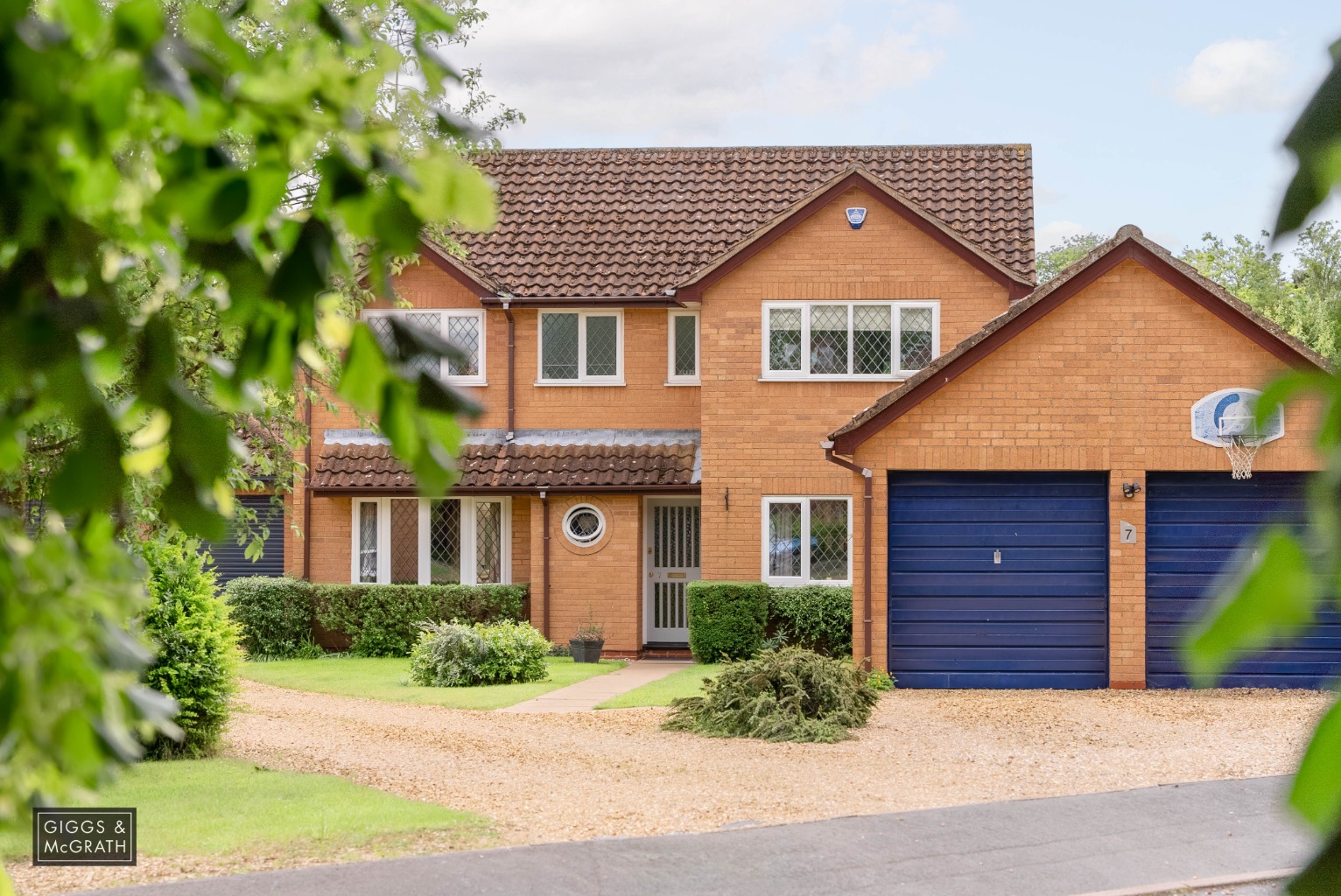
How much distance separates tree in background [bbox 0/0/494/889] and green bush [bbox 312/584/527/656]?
20.0m

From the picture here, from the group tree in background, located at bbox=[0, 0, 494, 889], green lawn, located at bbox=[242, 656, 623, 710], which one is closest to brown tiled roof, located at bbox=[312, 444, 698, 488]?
green lawn, located at bbox=[242, 656, 623, 710]

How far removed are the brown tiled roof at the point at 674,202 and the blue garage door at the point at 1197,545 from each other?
554 centimetres

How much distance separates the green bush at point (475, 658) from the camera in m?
18.4

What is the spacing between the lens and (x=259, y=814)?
31.1ft

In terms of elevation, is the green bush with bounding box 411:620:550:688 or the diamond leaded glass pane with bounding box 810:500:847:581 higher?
the diamond leaded glass pane with bounding box 810:500:847:581

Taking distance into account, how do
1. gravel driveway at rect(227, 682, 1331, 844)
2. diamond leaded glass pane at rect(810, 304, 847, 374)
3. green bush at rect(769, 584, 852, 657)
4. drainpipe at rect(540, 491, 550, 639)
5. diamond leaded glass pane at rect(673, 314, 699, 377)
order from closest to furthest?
1. gravel driveway at rect(227, 682, 1331, 844)
2. green bush at rect(769, 584, 852, 657)
3. diamond leaded glass pane at rect(810, 304, 847, 374)
4. drainpipe at rect(540, 491, 550, 639)
5. diamond leaded glass pane at rect(673, 314, 699, 377)

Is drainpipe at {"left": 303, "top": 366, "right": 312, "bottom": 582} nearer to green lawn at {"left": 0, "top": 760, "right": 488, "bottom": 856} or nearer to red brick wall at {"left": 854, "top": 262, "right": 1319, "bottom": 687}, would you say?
red brick wall at {"left": 854, "top": 262, "right": 1319, "bottom": 687}

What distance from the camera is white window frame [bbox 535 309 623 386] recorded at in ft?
74.0

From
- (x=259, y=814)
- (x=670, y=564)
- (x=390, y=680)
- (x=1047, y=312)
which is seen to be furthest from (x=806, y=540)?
(x=259, y=814)

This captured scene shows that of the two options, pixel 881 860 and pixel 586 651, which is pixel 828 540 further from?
pixel 881 860

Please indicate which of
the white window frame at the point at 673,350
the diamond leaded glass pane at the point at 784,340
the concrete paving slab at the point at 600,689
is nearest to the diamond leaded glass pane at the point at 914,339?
the diamond leaded glass pane at the point at 784,340

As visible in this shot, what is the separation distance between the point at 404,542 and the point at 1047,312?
11.4m

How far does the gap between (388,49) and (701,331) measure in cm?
1961

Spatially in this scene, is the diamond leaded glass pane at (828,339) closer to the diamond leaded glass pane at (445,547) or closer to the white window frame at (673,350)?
the white window frame at (673,350)
